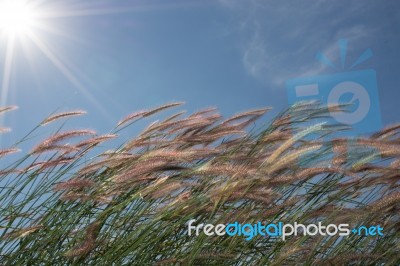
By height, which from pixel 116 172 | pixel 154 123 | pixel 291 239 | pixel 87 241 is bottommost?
pixel 291 239

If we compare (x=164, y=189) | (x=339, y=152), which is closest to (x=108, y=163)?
(x=164, y=189)

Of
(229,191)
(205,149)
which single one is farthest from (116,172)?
(229,191)

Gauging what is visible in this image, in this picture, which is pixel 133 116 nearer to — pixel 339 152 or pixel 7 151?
pixel 7 151

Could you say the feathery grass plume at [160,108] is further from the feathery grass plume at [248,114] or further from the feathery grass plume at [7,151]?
the feathery grass plume at [7,151]

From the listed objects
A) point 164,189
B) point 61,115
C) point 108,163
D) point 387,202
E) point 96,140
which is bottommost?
point 387,202

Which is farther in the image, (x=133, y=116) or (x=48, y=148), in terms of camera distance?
(x=133, y=116)

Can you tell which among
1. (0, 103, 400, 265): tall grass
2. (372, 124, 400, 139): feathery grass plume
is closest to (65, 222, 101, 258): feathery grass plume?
(0, 103, 400, 265): tall grass

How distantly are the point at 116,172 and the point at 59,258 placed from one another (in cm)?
49

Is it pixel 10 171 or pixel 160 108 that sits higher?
pixel 160 108

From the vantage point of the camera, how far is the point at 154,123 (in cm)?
302

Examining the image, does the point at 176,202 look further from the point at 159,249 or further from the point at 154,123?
the point at 154,123

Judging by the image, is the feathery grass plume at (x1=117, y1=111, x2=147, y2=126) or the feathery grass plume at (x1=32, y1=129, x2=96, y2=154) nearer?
the feathery grass plume at (x1=32, y1=129, x2=96, y2=154)

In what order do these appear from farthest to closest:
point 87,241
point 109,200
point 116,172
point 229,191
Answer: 1. point 116,172
2. point 109,200
3. point 229,191
4. point 87,241

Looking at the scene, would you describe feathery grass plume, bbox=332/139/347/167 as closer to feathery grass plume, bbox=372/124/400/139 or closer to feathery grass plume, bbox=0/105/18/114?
feathery grass plume, bbox=372/124/400/139
